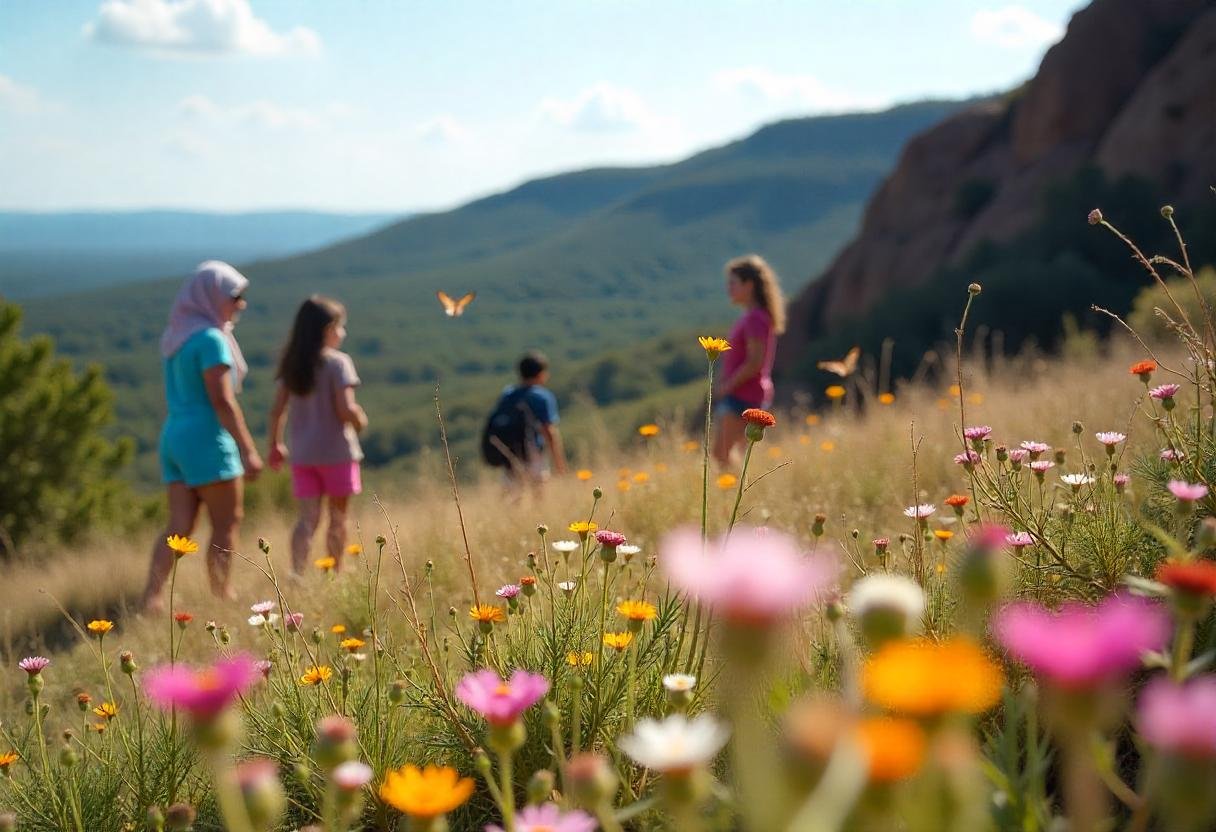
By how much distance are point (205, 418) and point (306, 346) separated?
0.67 metres

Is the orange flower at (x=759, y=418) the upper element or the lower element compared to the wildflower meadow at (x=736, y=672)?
upper

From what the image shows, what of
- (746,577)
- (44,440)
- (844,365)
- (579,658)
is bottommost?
(44,440)

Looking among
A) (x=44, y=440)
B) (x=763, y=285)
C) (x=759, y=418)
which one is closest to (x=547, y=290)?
(x=44, y=440)

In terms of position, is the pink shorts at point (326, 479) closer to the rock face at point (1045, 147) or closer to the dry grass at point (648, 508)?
the dry grass at point (648, 508)

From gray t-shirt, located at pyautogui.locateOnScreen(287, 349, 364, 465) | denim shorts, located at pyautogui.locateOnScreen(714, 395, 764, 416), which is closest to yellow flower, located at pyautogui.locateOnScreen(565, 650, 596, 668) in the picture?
gray t-shirt, located at pyautogui.locateOnScreen(287, 349, 364, 465)

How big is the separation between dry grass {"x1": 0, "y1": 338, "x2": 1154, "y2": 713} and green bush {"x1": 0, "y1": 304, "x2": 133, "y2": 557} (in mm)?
8050

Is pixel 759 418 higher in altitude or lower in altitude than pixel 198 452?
higher

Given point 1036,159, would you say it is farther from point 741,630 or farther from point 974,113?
point 741,630

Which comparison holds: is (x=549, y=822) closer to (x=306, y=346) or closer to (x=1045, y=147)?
(x=306, y=346)

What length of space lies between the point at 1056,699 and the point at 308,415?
5.22 meters

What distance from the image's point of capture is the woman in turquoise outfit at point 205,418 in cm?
524

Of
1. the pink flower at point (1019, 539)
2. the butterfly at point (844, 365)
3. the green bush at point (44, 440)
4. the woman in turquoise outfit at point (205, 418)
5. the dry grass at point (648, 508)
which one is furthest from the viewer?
the green bush at point (44, 440)

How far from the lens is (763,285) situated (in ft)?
21.0

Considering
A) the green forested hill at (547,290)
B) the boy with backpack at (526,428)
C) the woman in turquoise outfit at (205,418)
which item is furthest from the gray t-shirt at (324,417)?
the green forested hill at (547,290)
